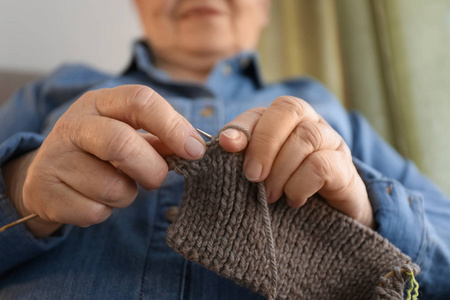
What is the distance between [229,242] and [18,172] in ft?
1.04

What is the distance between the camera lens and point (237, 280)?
47cm

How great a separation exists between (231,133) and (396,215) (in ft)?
0.96

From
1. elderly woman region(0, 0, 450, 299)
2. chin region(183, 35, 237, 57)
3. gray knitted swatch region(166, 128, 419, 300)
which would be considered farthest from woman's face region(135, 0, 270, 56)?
gray knitted swatch region(166, 128, 419, 300)

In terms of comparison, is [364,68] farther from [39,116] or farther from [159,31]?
[39,116]

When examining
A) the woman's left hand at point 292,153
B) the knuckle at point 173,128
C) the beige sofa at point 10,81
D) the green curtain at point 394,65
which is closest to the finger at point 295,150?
the woman's left hand at point 292,153

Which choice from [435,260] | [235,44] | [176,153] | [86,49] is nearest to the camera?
[176,153]

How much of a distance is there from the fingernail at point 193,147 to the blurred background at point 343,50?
2.17ft

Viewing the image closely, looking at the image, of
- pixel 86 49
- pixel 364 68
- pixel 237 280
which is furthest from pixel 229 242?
pixel 86 49

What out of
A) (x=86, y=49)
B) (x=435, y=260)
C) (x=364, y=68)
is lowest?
(x=435, y=260)

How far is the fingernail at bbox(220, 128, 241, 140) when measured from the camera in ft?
1.42

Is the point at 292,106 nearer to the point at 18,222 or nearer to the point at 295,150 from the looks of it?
the point at 295,150

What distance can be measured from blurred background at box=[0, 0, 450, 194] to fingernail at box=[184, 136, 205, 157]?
2.17 ft

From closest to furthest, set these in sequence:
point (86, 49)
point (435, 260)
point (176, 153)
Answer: point (176, 153) → point (435, 260) → point (86, 49)

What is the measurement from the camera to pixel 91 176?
44 cm
